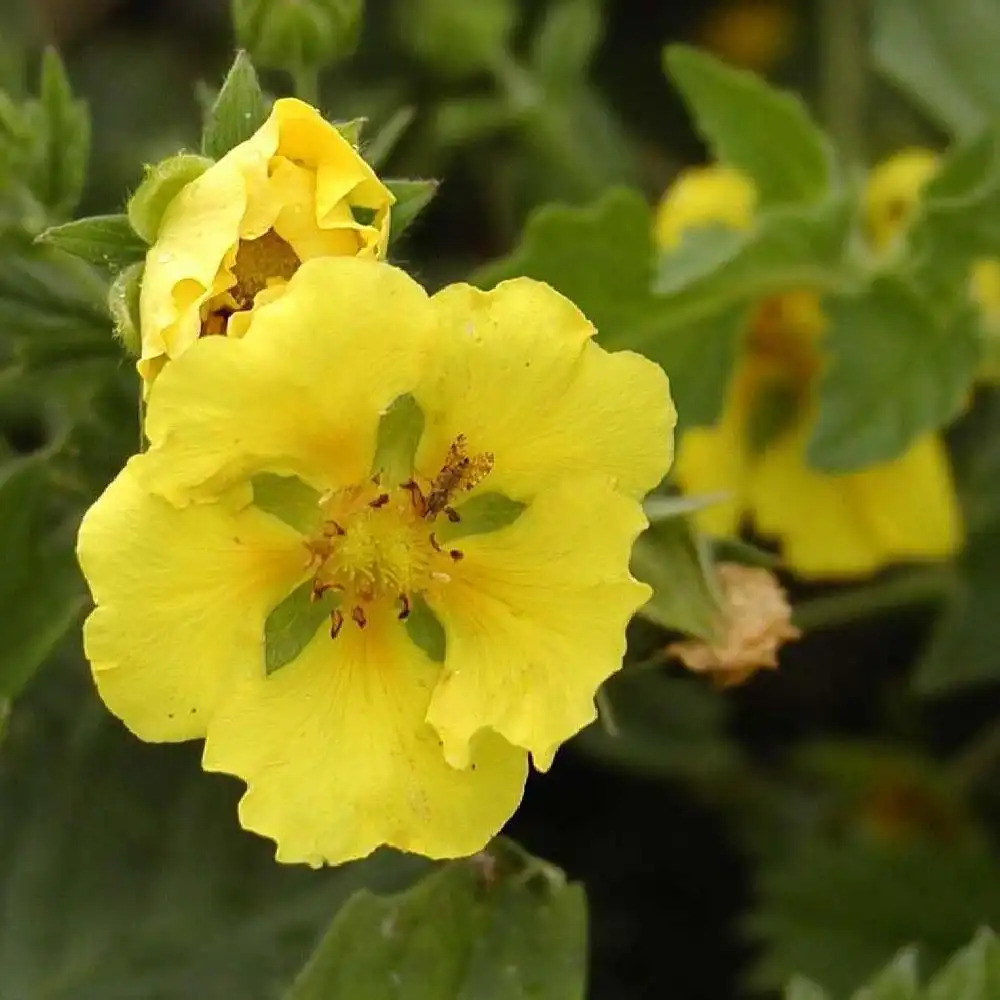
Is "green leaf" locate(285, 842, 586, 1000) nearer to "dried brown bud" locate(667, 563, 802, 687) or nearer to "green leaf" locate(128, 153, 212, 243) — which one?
"dried brown bud" locate(667, 563, 802, 687)

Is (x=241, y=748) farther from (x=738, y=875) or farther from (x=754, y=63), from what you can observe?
(x=754, y=63)

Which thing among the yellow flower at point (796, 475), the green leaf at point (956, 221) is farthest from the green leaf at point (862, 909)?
the green leaf at point (956, 221)

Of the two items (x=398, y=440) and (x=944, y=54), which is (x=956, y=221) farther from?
(x=398, y=440)

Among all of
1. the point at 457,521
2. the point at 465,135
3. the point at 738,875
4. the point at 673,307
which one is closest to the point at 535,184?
the point at 465,135

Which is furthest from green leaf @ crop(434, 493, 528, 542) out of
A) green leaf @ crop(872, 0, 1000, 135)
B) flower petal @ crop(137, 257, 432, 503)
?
green leaf @ crop(872, 0, 1000, 135)

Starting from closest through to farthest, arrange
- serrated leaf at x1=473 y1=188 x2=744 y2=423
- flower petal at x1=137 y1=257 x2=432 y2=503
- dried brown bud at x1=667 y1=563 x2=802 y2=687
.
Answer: flower petal at x1=137 y1=257 x2=432 y2=503 → dried brown bud at x1=667 y1=563 x2=802 y2=687 → serrated leaf at x1=473 y1=188 x2=744 y2=423

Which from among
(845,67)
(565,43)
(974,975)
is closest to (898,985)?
(974,975)

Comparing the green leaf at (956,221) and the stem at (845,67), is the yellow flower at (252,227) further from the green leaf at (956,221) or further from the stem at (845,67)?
the stem at (845,67)
